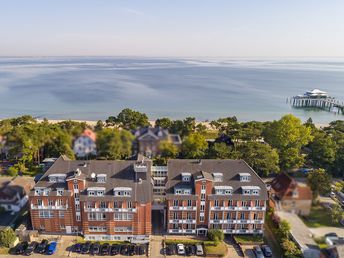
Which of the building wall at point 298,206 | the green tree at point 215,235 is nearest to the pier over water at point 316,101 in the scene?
the green tree at point 215,235

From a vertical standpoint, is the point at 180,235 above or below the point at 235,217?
below

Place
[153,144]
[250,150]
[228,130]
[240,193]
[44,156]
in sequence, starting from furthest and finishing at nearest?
[228,130] < [44,156] < [250,150] < [153,144] < [240,193]

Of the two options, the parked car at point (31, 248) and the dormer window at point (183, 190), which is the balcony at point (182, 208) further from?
the parked car at point (31, 248)

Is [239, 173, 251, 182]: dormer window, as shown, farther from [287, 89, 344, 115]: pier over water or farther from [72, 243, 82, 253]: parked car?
[287, 89, 344, 115]: pier over water

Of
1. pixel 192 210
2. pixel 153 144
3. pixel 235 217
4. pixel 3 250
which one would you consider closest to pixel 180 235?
pixel 192 210

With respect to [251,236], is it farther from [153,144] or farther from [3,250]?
[3,250]

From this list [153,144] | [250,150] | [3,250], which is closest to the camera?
[3,250]

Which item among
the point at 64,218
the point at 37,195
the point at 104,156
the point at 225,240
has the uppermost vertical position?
the point at 104,156
